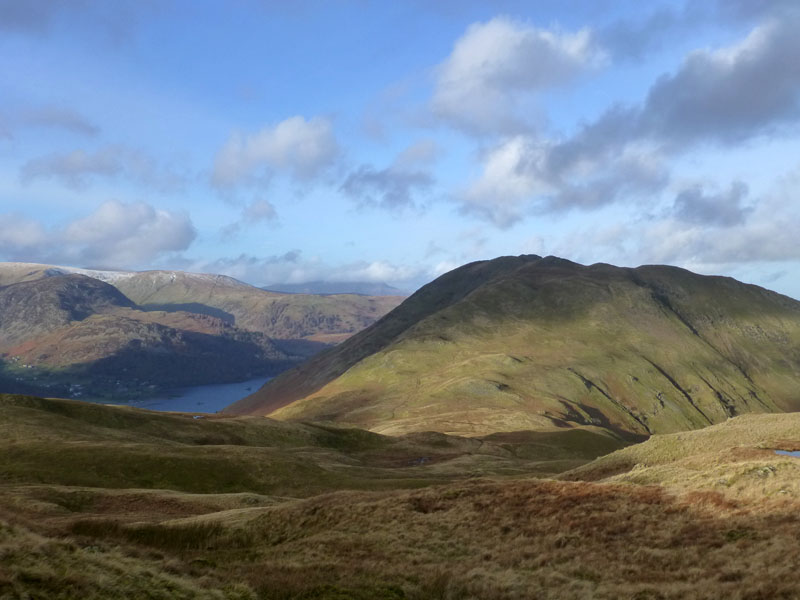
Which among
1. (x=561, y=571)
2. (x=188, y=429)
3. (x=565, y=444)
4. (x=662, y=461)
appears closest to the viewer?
(x=561, y=571)

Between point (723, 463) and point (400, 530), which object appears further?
point (723, 463)

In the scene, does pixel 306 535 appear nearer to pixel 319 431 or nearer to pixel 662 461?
pixel 662 461

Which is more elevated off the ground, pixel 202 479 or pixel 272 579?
pixel 272 579

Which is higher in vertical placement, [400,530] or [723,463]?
[723,463]

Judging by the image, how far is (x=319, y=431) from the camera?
11875cm

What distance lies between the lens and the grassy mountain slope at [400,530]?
21281 millimetres

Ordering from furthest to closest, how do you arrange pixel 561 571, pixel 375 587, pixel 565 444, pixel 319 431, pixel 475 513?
pixel 565 444 < pixel 319 431 < pixel 475 513 < pixel 561 571 < pixel 375 587

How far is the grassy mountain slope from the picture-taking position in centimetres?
2128

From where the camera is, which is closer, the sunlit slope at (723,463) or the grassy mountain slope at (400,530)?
the grassy mountain slope at (400,530)

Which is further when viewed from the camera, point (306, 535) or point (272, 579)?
point (306, 535)

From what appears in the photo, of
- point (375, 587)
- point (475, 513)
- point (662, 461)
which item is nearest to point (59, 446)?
point (475, 513)

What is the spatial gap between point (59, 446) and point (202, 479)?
59.5 ft

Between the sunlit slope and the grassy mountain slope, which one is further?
the sunlit slope

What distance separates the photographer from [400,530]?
3472 cm
